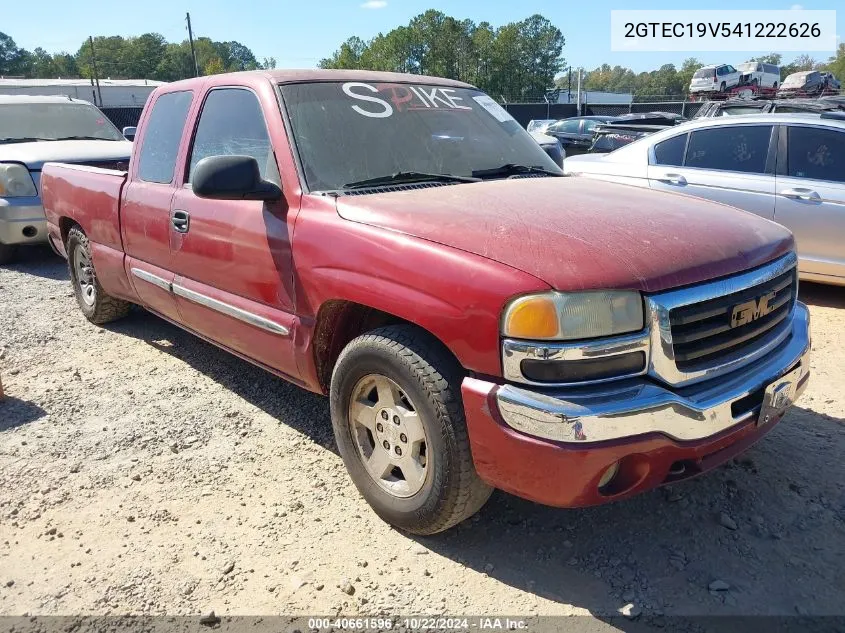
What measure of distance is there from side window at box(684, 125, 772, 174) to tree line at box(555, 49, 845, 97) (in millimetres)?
42634

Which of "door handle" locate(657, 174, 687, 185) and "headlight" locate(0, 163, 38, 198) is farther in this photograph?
"headlight" locate(0, 163, 38, 198)

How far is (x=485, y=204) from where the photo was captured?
2752 mm

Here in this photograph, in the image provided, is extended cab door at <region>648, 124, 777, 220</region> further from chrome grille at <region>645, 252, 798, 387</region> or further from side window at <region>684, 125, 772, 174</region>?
chrome grille at <region>645, 252, 798, 387</region>

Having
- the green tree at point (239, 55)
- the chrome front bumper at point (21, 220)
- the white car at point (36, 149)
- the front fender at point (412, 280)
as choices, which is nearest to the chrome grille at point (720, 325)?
the front fender at point (412, 280)

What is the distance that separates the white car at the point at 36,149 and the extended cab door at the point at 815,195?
6.10 meters

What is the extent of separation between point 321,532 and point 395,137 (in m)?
1.84

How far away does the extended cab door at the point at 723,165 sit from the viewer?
5.94m

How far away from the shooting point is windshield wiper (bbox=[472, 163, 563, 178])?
3396mm

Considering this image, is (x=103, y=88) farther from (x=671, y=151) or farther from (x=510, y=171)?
(x=510, y=171)

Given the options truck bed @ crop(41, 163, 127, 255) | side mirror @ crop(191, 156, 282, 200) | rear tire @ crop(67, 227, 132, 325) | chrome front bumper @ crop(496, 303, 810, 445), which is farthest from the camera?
rear tire @ crop(67, 227, 132, 325)

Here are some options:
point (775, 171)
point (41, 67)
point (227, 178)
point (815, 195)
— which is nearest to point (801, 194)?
point (815, 195)

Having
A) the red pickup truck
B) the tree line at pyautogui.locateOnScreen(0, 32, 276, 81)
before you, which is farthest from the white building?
the red pickup truck

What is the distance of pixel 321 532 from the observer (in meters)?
2.82

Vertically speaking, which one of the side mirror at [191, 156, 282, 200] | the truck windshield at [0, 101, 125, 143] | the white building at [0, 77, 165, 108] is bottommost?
the side mirror at [191, 156, 282, 200]
